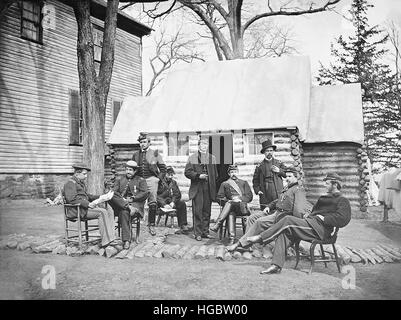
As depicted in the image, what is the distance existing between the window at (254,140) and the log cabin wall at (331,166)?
4.16 ft

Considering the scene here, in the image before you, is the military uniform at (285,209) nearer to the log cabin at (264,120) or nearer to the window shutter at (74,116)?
the log cabin at (264,120)

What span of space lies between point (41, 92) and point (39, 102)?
742 mm

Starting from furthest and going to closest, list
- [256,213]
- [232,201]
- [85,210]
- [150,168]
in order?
[150,168]
[232,201]
[256,213]
[85,210]

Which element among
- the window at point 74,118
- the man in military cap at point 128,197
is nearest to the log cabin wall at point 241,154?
the window at point 74,118

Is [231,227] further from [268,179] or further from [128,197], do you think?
[128,197]

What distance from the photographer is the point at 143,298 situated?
12.0 ft

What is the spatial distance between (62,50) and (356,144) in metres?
9.96

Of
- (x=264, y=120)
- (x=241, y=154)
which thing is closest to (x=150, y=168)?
(x=241, y=154)

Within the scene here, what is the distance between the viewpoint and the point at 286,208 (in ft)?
17.3

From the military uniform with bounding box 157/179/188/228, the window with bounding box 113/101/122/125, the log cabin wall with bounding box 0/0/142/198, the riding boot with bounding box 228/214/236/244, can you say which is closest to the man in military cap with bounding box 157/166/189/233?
the military uniform with bounding box 157/179/188/228

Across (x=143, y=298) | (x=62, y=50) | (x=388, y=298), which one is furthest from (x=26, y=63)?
(x=388, y=298)

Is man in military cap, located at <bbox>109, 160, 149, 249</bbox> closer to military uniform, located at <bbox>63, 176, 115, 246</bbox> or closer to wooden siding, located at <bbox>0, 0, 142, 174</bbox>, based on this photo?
military uniform, located at <bbox>63, 176, 115, 246</bbox>
